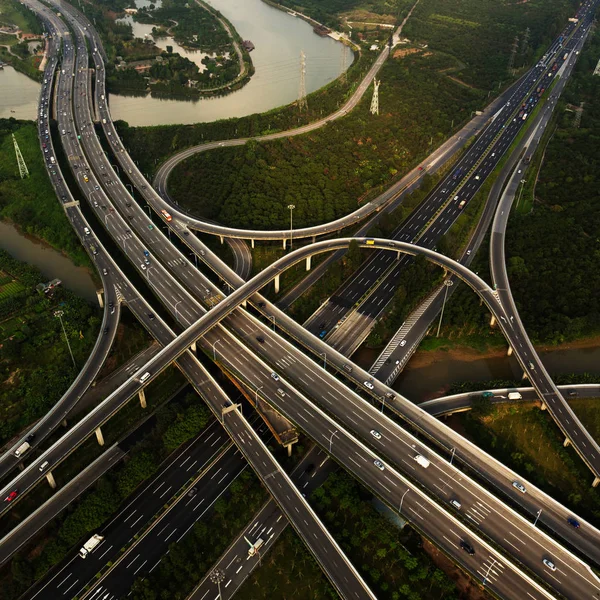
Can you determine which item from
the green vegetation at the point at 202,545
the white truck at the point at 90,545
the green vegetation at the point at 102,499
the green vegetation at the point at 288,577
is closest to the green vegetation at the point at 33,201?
the green vegetation at the point at 102,499

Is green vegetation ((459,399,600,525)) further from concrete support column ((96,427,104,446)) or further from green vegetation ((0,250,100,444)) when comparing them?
green vegetation ((0,250,100,444))

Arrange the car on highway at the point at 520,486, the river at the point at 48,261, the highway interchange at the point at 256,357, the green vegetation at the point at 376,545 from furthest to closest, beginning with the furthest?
the river at the point at 48,261, the car on highway at the point at 520,486, the green vegetation at the point at 376,545, the highway interchange at the point at 256,357

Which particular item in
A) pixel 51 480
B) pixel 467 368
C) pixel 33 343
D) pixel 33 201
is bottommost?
pixel 467 368

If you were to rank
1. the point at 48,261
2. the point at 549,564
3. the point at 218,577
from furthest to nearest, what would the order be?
the point at 48,261
the point at 218,577
the point at 549,564

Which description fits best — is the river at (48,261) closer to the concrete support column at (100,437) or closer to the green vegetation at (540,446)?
→ the concrete support column at (100,437)

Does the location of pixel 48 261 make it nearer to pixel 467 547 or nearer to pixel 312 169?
pixel 312 169

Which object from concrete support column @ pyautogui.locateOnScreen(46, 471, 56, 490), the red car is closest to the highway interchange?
the red car

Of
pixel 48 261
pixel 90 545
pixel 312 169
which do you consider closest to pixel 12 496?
pixel 90 545
